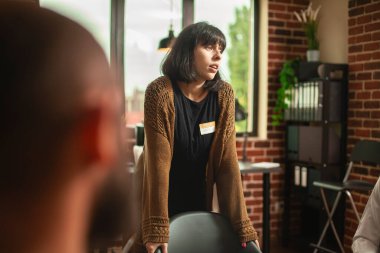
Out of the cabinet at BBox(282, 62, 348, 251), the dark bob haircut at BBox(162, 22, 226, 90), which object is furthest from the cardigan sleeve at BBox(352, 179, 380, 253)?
the cabinet at BBox(282, 62, 348, 251)

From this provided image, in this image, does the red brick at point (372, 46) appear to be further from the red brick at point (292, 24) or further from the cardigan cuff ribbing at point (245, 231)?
the cardigan cuff ribbing at point (245, 231)

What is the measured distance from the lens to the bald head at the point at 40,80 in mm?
428

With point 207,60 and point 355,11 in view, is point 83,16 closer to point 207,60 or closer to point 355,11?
point 207,60

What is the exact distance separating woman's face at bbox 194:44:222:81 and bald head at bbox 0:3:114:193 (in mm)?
1233

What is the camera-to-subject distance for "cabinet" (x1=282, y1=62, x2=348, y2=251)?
12.0 ft

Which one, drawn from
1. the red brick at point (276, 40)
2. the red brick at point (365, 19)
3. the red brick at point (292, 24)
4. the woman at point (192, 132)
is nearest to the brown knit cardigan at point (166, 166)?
the woman at point (192, 132)

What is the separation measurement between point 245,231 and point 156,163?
0.38 metres

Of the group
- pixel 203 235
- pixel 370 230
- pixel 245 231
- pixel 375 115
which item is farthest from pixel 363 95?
pixel 203 235

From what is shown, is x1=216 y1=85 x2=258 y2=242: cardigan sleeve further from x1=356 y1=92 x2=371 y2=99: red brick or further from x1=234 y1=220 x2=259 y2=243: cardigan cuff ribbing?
x1=356 y1=92 x2=371 y2=99: red brick

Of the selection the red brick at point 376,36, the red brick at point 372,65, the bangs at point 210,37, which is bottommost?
the bangs at point 210,37

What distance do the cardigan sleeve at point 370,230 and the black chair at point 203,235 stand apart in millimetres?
356

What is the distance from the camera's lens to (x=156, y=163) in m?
1.51

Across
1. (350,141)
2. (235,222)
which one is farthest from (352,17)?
(235,222)

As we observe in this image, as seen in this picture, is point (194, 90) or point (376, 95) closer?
point (194, 90)
